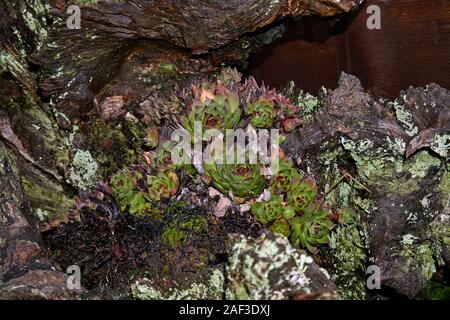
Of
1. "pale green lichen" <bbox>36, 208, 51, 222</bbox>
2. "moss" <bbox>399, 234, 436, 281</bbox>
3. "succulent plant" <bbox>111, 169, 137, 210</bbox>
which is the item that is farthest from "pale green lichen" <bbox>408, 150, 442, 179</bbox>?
"pale green lichen" <bbox>36, 208, 51, 222</bbox>

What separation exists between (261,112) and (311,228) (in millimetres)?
564

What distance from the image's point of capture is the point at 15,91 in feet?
9.76

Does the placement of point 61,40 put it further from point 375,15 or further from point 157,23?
point 375,15

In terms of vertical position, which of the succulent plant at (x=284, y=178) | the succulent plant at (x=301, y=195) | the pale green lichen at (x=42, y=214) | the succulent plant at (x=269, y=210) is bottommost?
the pale green lichen at (x=42, y=214)

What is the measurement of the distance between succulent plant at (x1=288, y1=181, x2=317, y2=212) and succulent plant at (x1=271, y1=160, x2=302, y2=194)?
22 mm

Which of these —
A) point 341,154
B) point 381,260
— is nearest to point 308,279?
point 381,260

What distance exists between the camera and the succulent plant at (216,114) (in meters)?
2.65

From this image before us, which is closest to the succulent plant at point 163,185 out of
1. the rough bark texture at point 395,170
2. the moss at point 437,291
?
the rough bark texture at point 395,170

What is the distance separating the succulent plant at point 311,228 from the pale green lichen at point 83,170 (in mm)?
1036

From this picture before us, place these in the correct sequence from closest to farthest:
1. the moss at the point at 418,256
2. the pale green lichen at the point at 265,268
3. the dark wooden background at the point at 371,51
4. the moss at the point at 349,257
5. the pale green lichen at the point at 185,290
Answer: the pale green lichen at the point at 265,268 < the pale green lichen at the point at 185,290 < the moss at the point at 418,256 < the moss at the point at 349,257 < the dark wooden background at the point at 371,51

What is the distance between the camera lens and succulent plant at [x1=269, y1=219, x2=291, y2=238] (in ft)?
8.49

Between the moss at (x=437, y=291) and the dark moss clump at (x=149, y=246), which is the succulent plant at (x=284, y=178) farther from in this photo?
the moss at (x=437, y=291)

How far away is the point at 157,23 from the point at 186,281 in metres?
1.15

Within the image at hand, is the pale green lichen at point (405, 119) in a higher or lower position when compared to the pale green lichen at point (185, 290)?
higher
